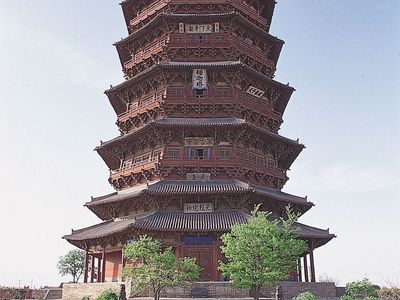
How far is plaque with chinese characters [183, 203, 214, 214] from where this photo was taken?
24922 mm

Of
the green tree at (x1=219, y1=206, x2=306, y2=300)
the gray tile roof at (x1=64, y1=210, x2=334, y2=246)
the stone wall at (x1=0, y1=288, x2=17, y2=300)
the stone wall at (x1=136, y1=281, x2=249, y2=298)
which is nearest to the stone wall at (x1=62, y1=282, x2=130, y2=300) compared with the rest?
the gray tile roof at (x1=64, y1=210, x2=334, y2=246)

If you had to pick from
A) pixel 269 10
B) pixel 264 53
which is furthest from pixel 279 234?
pixel 269 10

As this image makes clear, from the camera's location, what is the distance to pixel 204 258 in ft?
77.8

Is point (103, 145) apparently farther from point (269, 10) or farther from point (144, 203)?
point (269, 10)

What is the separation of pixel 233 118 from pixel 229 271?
10525 mm

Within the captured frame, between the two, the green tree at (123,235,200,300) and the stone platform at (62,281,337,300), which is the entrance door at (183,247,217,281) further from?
the green tree at (123,235,200,300)

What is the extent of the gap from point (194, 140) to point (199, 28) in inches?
316

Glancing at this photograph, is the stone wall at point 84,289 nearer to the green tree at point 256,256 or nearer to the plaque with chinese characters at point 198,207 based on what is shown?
the plaque with chinese characters at point 198,207

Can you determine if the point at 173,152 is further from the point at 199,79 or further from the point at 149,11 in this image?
the point at 149,11

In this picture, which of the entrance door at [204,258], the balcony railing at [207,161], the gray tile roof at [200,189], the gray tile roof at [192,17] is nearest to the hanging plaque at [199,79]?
the gray tile roof at [192,17]

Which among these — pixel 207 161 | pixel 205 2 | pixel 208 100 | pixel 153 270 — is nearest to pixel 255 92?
pixel 208 100

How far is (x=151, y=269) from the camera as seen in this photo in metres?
19.0

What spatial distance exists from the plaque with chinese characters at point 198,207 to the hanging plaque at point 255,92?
8.30 m

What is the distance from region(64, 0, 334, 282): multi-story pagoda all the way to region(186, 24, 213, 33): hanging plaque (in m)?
0.07
